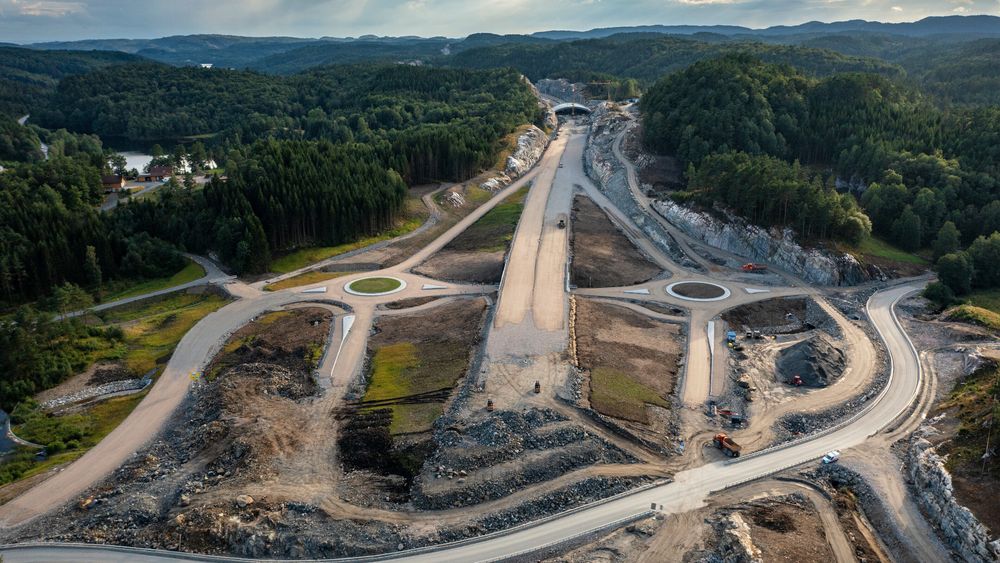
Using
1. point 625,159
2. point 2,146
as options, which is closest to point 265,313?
point 625,159

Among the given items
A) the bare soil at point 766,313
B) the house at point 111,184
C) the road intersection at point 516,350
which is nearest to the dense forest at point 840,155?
the road intersection at point 516,350

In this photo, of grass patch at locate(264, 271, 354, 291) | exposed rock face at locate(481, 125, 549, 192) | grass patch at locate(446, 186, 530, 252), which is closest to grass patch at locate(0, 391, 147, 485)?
grass patch at locate(264, 271, 354, 291)

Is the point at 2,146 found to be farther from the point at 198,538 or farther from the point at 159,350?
the point at 198,538

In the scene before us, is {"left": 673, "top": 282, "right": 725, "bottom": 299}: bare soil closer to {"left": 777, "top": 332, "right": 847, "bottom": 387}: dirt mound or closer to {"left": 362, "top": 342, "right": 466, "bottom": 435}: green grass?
{"left": 777, "top": 332, "right": 847, "bottom": 387}: dirt mound

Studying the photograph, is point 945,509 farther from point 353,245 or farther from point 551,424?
point 353,245

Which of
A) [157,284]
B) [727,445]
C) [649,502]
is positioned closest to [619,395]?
[727,445]

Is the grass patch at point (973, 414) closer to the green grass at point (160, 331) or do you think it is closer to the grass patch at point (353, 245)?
the green grass at point (160, 331)
